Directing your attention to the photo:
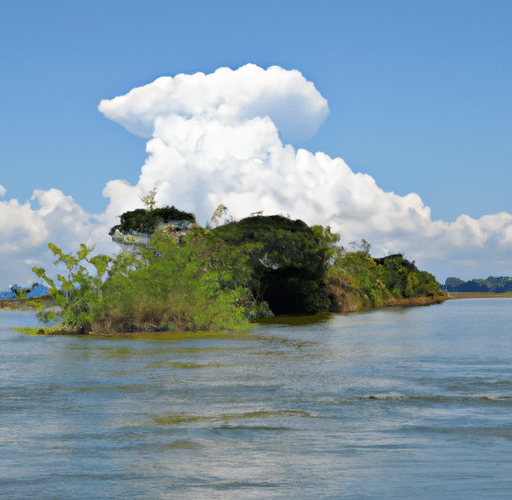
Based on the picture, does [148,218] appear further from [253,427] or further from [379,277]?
[253,427]

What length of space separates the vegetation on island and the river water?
35.5 feet

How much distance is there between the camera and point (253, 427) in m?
10.4

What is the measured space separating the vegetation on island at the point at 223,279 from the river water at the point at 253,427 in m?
10.8

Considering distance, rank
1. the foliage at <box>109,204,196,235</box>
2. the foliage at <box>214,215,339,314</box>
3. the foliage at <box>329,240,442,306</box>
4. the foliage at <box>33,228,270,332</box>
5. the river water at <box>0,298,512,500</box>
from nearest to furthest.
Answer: the river water at <box>0,298,512,500</box> → the foliage at <box>33,228,270,332</box> → the foliage at <box>214,215,339,314</box> → the foliage at <box>109,204,196,235</box> → the foliage at <box>329,240,442,306</box>

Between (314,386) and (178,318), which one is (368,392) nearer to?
(314,386)

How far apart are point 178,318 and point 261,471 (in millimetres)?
25984

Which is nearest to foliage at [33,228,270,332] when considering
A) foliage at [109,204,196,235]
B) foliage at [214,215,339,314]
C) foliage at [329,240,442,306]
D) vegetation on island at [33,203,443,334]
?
vegetation on island at [33,203,443,334]

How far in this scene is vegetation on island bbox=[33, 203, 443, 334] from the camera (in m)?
32.2

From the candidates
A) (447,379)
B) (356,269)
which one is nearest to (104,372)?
(447,379)

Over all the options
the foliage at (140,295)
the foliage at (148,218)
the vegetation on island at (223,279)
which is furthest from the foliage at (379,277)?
the foliage at (140,295)

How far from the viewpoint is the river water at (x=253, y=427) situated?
7.16 metres

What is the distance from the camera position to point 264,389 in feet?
47.5

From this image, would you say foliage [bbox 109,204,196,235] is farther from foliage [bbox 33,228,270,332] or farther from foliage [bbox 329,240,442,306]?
foliage [bbox 33,228,270,332]

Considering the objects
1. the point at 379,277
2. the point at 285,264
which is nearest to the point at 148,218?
the point at 285,264
